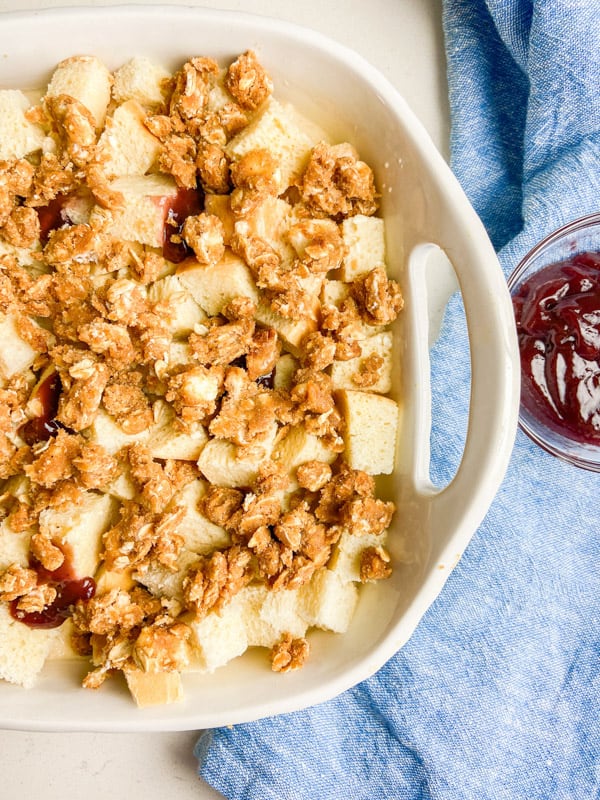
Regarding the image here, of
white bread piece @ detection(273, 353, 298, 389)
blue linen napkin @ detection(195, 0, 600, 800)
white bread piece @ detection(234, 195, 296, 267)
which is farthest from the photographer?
blue linen napkin @ detection(195, 0, 600, 800)

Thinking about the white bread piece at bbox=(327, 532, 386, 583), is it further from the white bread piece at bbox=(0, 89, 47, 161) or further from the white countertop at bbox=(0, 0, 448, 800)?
the white bread piece at bbox=(0, 89, 47, 161)

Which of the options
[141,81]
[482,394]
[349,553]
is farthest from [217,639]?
[141,81]

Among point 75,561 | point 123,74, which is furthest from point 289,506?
point 123,74

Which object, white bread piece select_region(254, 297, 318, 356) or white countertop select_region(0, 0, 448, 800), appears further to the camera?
white countertop select_region(0, 0, 448, 800)

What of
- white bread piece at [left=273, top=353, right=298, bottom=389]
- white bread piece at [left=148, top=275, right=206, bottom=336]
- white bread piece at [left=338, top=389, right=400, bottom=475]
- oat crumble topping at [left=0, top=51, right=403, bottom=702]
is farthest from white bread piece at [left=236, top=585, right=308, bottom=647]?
white bread piece at [left=148, top=275, right=206, bottom=336]

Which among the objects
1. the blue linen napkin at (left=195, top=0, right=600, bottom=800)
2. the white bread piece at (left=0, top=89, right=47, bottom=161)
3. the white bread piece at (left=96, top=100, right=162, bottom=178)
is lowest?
the blue linen napkin at (left=195, top=0, right=600, bottom=800)

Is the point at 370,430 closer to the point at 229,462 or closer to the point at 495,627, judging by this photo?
the point at 229,462
